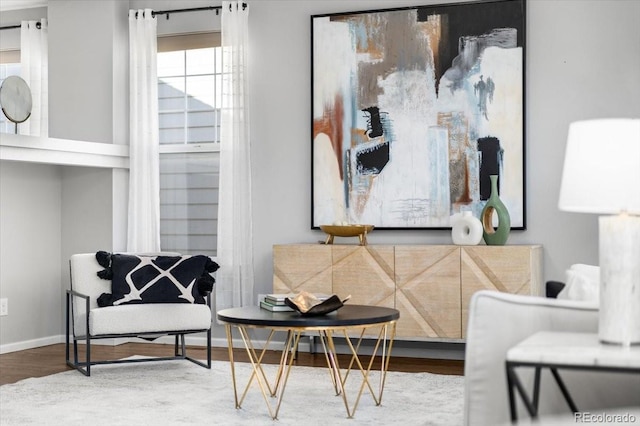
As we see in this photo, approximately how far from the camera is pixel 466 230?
5.67 meters

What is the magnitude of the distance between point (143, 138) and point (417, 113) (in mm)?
2142

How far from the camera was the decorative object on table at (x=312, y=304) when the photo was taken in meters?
4.08

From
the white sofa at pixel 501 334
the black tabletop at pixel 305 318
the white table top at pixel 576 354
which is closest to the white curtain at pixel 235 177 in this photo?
the black tabletop at pixel 305 318

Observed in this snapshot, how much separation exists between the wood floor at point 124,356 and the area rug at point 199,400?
0.26 metres

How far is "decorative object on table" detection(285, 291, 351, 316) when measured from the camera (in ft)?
13.4

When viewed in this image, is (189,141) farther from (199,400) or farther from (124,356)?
(199,400)

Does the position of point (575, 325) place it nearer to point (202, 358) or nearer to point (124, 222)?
point (202, 358)

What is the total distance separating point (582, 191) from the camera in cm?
244

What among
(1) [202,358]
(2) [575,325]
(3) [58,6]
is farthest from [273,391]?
(3) [58,6]

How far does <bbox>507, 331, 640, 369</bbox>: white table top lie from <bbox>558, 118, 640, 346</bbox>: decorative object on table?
103 millimetres

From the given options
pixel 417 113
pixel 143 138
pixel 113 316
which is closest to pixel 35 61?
pixel 143 138

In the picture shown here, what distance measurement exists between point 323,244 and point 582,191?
3.63 m

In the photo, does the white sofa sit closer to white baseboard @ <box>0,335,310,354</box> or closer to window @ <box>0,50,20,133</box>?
white baseboard @ <box>0,335,310,354</box>

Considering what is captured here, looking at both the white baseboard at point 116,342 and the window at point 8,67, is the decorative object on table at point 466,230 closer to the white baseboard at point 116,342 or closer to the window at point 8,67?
the white baseboard at point 116,342
